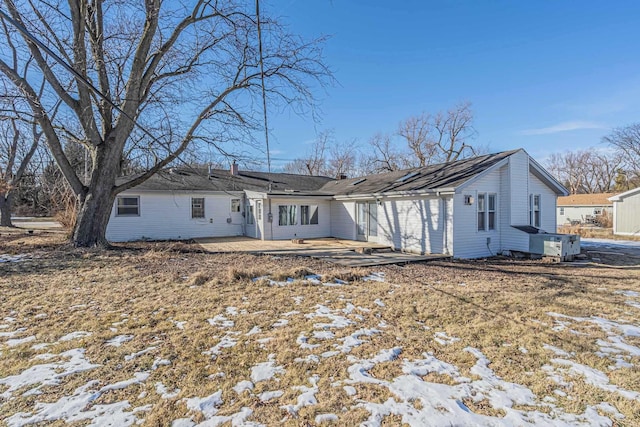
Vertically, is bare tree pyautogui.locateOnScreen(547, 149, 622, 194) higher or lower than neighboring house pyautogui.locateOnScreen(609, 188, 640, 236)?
higher

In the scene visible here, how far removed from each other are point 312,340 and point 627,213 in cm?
2622

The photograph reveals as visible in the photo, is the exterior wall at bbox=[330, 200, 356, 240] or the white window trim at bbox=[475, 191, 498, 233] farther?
the exterior wall at bbox=[330, 200, 356, 240]

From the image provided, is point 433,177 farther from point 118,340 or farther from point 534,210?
point 118,340

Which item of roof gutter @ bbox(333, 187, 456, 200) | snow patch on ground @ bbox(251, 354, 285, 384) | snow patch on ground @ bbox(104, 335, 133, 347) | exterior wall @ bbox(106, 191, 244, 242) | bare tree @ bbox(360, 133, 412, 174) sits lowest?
snow patch on ground @ bbox(251, 354, 285, 384)

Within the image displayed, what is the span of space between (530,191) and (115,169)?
1562 cm

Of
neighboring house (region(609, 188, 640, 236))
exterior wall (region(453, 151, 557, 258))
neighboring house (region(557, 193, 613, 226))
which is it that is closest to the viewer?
exterior wall (region(453, 151, 557, 258))

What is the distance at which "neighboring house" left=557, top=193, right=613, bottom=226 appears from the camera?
29312mm

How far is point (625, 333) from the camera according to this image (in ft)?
15.4

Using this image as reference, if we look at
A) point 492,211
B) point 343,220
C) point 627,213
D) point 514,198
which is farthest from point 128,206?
point 627,213

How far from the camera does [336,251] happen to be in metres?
12.1

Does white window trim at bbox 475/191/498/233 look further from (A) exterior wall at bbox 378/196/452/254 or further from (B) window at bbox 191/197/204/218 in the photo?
(B) window at bbox 191/197/204/218

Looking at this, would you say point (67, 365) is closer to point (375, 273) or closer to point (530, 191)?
point (375, 273)

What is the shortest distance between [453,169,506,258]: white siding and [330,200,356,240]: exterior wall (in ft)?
17.0

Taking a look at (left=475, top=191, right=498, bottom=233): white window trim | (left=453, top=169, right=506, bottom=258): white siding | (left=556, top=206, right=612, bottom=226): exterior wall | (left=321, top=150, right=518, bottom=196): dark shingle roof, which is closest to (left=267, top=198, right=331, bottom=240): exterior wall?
(left=321, top=150, right=518, bottom=196): dark shingle roof
